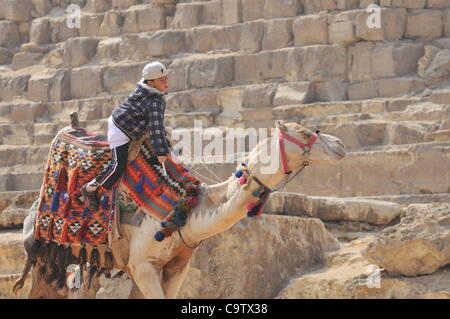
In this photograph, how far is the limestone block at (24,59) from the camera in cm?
2647

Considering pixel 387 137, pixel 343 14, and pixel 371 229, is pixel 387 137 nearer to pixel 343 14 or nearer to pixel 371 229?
pixel 343 14

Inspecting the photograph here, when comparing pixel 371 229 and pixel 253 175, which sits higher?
pixel 253 175

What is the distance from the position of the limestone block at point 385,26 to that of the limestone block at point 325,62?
0.56 m

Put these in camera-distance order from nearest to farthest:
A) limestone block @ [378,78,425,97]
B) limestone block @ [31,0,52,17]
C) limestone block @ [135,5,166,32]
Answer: limestone block @ [378,78,425,97] < limestone block @ [135,5,166,32] < limestone block @ [31,0,52,17]

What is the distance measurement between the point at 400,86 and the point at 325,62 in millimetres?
1830

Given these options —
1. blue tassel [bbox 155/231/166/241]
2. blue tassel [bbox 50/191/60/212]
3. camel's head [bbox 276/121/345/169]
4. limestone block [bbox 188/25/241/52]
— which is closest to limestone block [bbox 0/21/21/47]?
limestone block [bbox 188/25/241/52]

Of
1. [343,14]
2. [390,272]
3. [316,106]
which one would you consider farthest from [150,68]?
[343,14]

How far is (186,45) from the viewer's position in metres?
24.3

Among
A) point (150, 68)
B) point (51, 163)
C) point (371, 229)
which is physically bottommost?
point (371, 229)

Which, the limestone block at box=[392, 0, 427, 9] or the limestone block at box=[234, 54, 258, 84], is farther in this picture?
the limestone block at box=[234, 54, 258, 84]

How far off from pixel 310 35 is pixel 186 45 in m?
3.15

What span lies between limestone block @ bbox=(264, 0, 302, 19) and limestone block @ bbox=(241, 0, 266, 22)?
146 mm

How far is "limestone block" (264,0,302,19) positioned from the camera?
75.7 feet

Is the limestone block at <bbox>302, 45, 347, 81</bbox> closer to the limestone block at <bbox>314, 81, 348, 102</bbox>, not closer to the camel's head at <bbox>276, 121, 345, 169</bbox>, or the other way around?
the limestone block at <bbox>314, 81, 348, 102</bbox>
